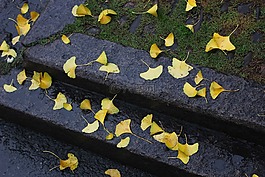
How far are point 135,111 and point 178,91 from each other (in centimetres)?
34

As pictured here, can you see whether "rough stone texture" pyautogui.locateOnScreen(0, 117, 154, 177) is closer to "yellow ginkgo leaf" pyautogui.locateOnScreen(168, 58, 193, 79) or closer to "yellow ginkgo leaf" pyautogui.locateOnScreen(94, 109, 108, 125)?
"yellow ginkgo leaf" pyautogui.locateOnScreen(94, 109, 108, 125)

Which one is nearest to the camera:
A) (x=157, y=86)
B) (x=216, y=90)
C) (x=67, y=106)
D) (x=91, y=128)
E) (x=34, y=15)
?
(x=216, y=90)

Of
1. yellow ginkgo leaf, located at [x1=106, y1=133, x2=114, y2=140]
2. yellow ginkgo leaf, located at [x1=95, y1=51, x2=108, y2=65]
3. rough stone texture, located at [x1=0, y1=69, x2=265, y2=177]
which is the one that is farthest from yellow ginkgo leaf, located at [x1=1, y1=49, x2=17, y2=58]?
yellow ginkgo leaf, located at [x1=106, y1=133, x2=114, y2=140]

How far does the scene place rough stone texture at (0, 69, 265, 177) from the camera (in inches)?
115

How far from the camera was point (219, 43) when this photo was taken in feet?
10.2

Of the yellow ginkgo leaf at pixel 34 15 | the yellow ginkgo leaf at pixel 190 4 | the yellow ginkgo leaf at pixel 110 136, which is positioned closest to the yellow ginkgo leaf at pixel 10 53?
the yellow ginkgo leaf at pixel 34 15

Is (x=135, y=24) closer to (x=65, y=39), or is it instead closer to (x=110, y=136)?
(x=65, y=39)

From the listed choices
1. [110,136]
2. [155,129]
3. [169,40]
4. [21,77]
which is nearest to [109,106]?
[110,136]

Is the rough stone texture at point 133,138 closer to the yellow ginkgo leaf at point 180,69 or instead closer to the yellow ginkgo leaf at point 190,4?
the yellow ginkgo leaf at point 180,69

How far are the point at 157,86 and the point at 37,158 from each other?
99 centimetres

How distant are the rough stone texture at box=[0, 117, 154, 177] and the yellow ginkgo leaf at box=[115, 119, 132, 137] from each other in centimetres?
30

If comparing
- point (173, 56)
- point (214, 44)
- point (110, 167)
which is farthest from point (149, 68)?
point (110, 167)

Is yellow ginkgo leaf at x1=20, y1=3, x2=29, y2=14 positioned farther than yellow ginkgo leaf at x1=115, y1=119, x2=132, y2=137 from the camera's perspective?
Yes

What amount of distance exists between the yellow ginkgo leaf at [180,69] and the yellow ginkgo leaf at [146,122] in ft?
0.98
